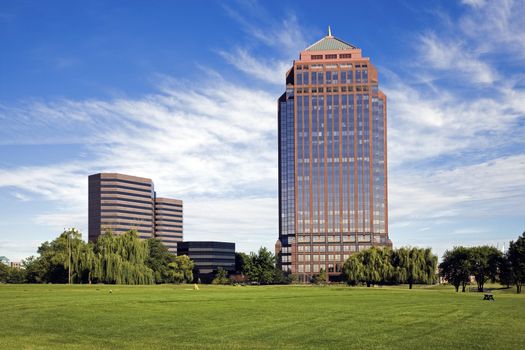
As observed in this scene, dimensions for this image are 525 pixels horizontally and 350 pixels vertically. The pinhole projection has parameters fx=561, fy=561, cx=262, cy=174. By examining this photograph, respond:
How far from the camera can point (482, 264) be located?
411 ft

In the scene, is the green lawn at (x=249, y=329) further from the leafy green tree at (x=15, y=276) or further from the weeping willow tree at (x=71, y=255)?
the leafy green tree at (x=15, y=276)

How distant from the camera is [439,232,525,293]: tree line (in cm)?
12150

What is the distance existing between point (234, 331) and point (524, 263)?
104 metres

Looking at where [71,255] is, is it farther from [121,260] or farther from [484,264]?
[484,264]

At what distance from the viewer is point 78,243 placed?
126062mm

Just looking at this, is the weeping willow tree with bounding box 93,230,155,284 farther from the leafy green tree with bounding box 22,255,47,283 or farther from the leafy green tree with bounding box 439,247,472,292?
the leafy green tree with bounding box 439,247,472,292

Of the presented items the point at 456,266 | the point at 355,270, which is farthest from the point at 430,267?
the point at 355,270

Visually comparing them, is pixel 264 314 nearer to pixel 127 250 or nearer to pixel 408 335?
pixel 408 335

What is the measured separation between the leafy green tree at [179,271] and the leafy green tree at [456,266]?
76728 mm

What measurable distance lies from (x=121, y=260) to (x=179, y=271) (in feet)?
172

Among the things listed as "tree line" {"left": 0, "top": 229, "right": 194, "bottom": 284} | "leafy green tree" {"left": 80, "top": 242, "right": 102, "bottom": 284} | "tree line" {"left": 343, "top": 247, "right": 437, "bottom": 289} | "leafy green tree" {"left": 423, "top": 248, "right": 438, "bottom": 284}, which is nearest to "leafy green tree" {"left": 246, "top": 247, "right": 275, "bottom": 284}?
"tree line" {"left": 343, "top": 247, "right": 437, "bottom": 289}

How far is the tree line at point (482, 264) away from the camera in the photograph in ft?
399

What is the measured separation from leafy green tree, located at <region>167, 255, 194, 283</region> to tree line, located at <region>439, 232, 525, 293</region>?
254ft

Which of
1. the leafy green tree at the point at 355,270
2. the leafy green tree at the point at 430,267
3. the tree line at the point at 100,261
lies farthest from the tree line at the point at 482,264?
the tree line at the point at 100,261
